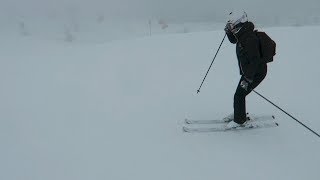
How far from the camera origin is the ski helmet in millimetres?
5699

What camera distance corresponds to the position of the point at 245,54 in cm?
559

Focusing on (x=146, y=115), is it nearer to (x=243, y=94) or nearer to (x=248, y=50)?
(x=243, y=94)

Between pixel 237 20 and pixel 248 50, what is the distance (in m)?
0.58

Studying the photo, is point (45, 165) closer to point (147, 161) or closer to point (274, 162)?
point (147, 161)

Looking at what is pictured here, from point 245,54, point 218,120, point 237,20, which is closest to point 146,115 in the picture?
point 218,120

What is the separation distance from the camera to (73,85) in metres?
8.84

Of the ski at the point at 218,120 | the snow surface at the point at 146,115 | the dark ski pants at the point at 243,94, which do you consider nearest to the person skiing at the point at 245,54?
the dark ski pants at the point at 243,94

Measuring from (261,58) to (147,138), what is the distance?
233 centimetres

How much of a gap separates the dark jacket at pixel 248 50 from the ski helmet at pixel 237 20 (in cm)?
7

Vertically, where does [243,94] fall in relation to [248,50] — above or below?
below

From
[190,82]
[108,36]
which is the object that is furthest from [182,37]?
[108,36]

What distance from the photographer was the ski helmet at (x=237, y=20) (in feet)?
18.7

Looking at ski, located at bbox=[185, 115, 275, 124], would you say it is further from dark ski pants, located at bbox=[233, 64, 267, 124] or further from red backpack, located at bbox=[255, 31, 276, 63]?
red backpack, located at bbox=[255, 31, 276, 63]

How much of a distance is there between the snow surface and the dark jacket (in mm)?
1237
